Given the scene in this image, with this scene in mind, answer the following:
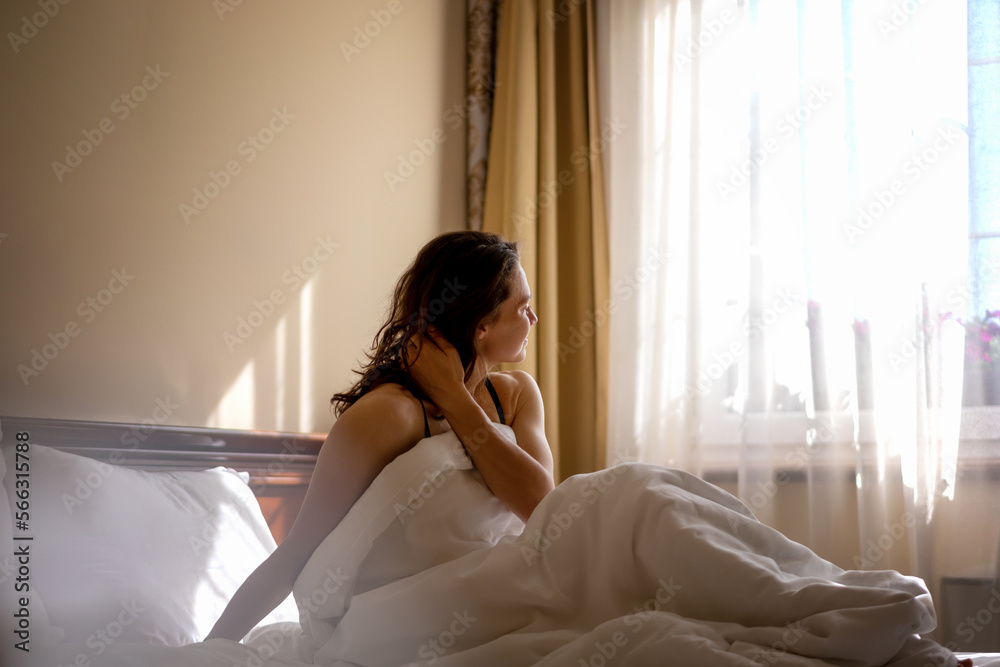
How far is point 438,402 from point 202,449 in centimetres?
71

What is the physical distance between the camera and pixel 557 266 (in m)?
3.05

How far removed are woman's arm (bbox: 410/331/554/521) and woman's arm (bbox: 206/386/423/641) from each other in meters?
0.08

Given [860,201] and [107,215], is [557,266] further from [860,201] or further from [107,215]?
[107,215]

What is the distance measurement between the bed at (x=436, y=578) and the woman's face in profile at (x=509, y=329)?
0.30m

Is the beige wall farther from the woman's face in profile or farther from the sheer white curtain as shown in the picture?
the sheer white curtain

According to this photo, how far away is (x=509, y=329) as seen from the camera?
1.63 meters

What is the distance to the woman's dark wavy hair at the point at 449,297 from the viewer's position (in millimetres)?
1538

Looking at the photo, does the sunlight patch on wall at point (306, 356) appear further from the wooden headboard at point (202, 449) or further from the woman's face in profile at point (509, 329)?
the woman's face in profile at point (509, 329)

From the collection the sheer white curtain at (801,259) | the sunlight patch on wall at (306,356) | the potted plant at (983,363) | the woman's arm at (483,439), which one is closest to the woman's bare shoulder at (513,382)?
the woman's arm at (483,439)

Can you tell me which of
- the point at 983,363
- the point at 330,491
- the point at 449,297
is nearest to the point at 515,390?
the point at 449,297

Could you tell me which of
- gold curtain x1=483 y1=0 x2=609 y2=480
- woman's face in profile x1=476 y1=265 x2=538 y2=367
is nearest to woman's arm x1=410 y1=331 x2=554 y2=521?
woman's face in profile x1=476 y1=265 x2=538 y2=367

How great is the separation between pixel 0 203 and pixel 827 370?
2210mm

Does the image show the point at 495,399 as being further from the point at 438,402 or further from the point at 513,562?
the point at 513,562

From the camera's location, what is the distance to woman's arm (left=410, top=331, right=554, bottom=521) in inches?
53.7
